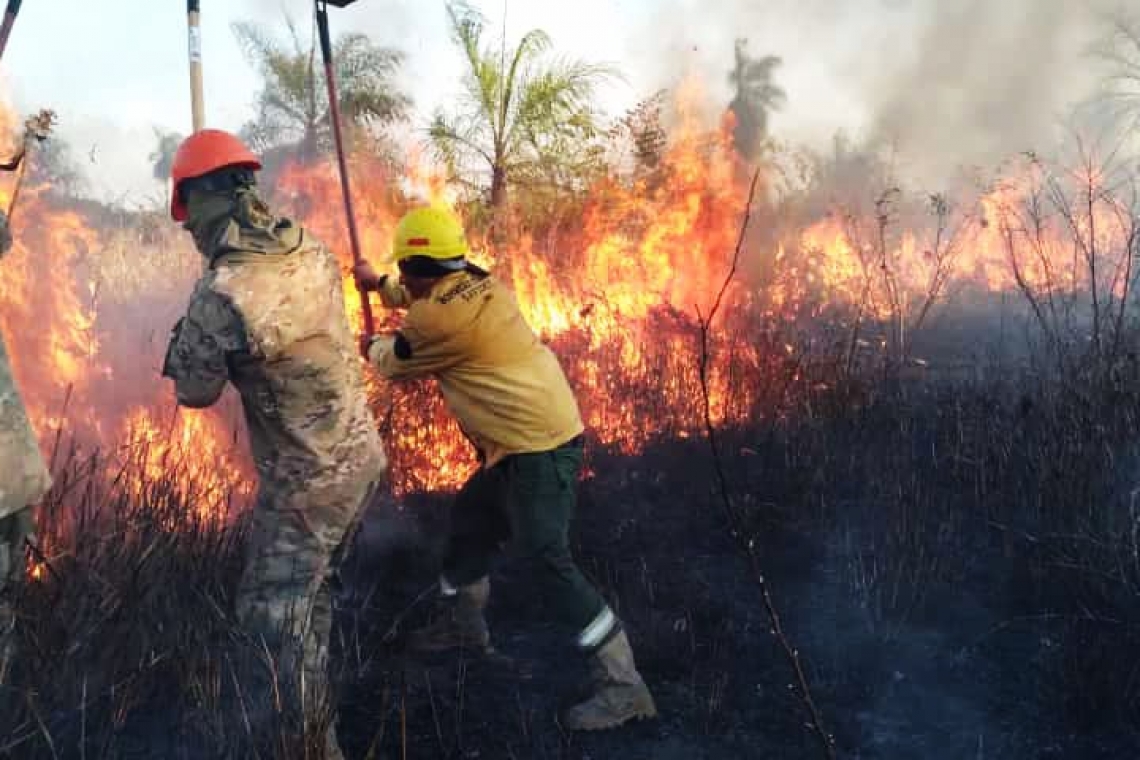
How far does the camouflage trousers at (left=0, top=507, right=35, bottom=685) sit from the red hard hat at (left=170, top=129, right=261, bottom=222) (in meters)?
1.19

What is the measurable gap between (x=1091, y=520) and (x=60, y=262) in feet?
21.1

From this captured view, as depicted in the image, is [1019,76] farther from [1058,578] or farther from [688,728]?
[688,728]

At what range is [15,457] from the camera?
2.61 meters

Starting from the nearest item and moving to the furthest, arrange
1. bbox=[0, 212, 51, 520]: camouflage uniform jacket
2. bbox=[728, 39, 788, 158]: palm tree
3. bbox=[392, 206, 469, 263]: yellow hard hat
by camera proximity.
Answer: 1. bbox=[0, 212, 51, 520]: camouflage uniform jacket
2. bbox=[392, 206, 469, 263]: yellow hard hat
3. bbox=[728, 39, 788, 158]: palm tree

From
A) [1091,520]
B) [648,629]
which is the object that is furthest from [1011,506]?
[648,629]

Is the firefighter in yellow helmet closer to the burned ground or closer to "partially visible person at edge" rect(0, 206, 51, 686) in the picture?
the burned ground

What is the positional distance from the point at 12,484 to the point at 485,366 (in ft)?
5.34

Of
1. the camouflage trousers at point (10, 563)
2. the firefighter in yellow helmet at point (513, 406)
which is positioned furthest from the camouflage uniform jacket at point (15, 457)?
the firefighter in yellow helmet at point (513, 406)

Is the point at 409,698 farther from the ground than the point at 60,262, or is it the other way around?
the point at 60,262

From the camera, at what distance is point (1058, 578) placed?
13.0ft

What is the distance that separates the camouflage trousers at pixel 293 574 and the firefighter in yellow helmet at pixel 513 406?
62cm

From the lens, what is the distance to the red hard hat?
113 inches

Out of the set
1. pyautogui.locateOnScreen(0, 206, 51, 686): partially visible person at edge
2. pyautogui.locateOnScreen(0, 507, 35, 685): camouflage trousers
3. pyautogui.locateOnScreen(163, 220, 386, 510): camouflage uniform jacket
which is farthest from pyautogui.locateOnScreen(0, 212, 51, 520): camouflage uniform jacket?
pyautogui.locateOnScreen(163, 220, 386, 510): camouflage uniform jacket

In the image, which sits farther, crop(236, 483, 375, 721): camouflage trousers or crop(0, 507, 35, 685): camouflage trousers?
crop(236, 483, 375, 721): camouflage trousers
